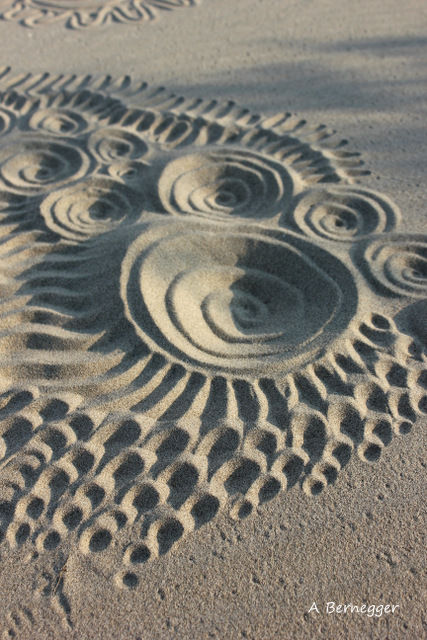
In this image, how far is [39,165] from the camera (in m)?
2.28

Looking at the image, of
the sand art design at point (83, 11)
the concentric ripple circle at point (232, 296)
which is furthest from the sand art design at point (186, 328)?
the sand art design at point (83, 11)

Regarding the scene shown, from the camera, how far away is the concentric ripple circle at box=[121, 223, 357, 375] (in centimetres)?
155

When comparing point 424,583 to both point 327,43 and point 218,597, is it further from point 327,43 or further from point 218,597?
point 327,43

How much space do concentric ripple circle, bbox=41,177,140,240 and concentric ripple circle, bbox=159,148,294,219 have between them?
5.9 inches

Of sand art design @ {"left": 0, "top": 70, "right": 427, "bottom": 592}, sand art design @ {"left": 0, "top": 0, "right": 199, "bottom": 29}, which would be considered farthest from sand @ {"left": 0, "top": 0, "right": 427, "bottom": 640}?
sand art design @ {"left": 0, "top": 0, "right": 199, "bottom": 29}

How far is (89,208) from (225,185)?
52 cm

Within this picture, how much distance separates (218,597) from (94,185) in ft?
4.92

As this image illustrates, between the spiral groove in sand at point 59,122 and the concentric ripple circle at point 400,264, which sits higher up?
the spiral groove in sand at point 59,122

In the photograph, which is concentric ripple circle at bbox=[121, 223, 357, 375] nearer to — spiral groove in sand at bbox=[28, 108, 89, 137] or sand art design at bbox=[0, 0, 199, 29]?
spiral groove in sand at bbox=[28, 108, 89, 137]

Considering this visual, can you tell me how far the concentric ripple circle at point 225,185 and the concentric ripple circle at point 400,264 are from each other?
39cm

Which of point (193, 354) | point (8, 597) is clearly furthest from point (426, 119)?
point (8, 597)

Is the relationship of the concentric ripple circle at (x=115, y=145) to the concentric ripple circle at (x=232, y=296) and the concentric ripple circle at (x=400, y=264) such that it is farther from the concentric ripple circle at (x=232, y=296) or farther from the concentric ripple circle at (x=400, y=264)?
the concentric ripple circle at (x=400, y=264)

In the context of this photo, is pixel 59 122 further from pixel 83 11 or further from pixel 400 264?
pixel 400 264

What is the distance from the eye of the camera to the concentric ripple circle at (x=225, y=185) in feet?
6.63
